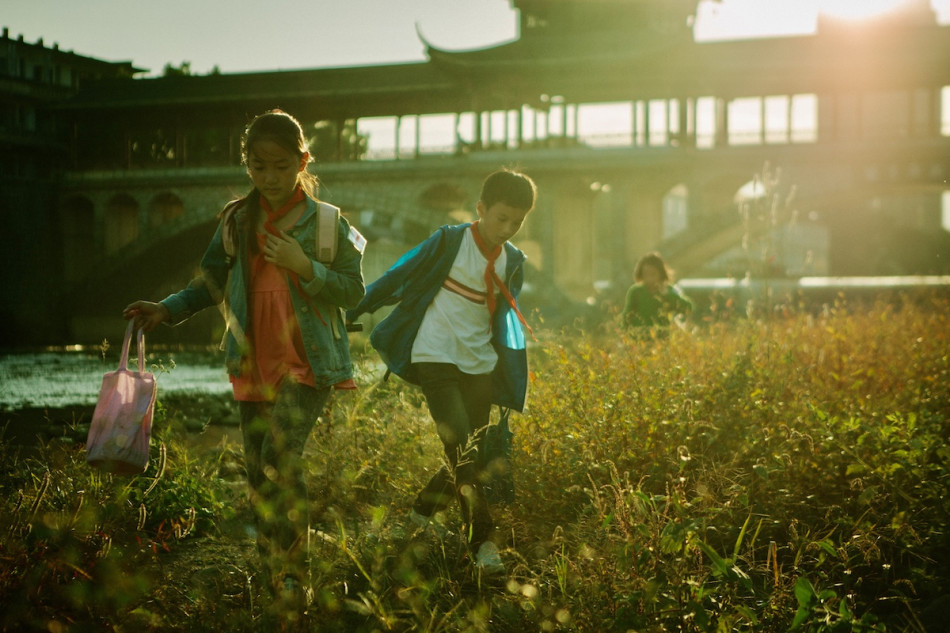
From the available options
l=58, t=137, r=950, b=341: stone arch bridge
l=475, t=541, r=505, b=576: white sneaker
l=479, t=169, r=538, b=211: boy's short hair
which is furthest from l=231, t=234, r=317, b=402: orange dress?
l=58, t=137, r=950, b=341: stone arch bridge

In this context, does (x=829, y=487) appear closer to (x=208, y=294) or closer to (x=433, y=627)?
(x=433, y=627)

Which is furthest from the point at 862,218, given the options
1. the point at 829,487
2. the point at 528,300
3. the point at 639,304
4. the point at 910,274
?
the point at 829,487

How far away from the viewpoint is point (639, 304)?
20.5 ft

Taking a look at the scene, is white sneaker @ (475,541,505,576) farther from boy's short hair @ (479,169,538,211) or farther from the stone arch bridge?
the stone arch bridge

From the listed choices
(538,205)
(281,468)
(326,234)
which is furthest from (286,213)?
(538,205)

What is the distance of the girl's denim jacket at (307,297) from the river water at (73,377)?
4990 millimetres

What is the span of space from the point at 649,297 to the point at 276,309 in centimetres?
414

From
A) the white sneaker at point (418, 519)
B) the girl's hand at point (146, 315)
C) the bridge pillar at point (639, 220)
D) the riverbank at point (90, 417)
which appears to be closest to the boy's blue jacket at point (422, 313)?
the white sneaker at point (418, 519)

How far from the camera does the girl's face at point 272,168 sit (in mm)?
2430

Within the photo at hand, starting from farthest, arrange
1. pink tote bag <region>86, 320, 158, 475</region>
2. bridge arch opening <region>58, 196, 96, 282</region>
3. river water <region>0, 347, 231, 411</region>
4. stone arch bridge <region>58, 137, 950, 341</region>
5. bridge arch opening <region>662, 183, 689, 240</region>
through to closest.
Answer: bridge arch opening <region>662, 183, 689, 240</region>
bridge arch opening <region>58, 196, 96, 282</region>
stone arch bridge <region>58, 137, 950, 341</region>
river water <region>0, 347, 231, 411</region>
pink tote bag <region>86, 320, 158, 475</region>

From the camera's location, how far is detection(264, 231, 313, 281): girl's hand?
236cm

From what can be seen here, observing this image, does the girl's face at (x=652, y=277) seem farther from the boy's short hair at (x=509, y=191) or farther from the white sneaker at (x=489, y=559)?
the white sneaker at (x=489, y=559)

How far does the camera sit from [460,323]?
3.06 meters

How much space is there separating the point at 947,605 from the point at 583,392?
1.50m
